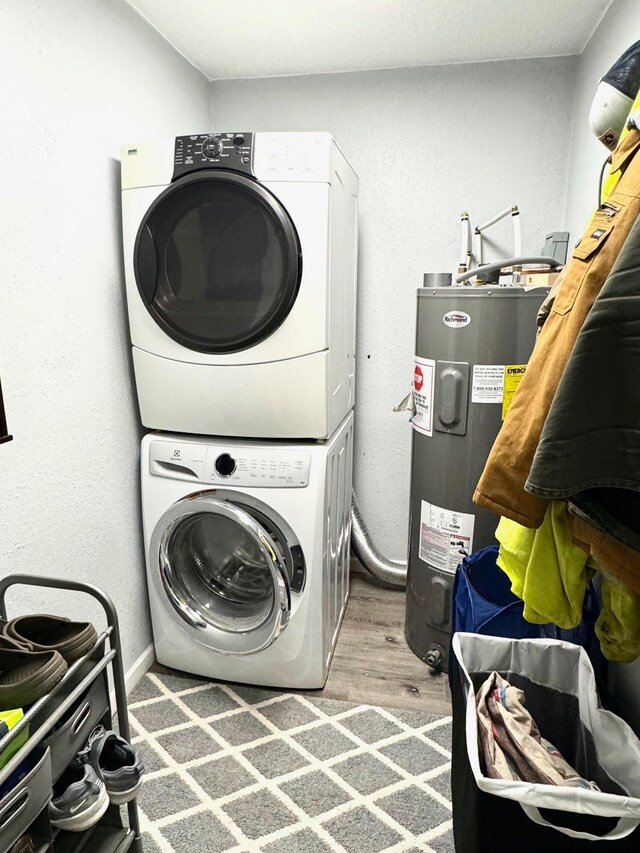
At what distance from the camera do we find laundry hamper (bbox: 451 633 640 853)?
87 centimetres

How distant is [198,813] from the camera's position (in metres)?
1.39

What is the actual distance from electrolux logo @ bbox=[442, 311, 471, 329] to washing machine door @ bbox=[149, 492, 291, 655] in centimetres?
85

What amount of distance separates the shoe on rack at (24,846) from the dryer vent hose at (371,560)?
1.70m

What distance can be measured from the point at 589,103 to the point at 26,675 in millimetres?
2252

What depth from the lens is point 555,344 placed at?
83 cm

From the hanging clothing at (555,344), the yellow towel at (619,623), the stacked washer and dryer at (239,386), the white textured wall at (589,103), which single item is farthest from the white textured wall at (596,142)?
the stacked washer and dryer at (239,386)

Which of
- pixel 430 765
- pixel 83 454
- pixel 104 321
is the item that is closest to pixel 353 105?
pixel 104 321

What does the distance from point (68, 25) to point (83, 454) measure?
3.69 ft

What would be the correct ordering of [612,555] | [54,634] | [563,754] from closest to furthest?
[612,555] → [54,634] → [563,754]

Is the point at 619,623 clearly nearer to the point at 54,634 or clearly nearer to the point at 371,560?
the point at 54,634

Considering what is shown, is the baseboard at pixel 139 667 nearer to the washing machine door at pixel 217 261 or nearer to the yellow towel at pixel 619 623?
the washing machine door at pixel 217 261

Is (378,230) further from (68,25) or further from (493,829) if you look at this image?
(493,829)

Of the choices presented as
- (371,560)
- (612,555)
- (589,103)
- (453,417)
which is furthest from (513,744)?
(589,103)

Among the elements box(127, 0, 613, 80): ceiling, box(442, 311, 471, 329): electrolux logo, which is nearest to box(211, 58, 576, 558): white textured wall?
box(127, 0, 613, 80): ceiling
